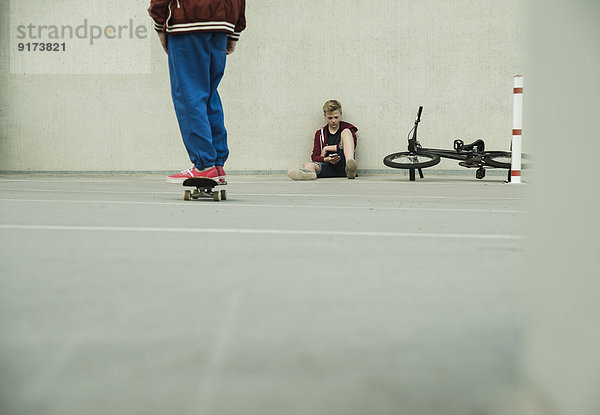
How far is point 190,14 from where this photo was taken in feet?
9.11

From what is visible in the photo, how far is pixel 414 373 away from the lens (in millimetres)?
556

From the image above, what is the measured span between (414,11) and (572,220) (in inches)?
263

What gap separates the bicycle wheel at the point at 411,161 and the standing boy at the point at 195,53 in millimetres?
2929

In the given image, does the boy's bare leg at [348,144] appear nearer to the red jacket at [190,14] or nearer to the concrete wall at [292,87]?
the concrete wall at [292,87]

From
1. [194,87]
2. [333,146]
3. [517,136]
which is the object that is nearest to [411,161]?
[333,146]

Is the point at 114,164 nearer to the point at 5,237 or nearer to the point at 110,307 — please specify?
the point at 5,237

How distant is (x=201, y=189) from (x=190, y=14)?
2.42 feet

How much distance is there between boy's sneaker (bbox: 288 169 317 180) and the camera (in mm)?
5492

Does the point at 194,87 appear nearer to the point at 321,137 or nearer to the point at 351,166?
the point at 351,166

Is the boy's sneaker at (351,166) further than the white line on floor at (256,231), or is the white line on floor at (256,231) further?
the boy's sneaker at (351,166)

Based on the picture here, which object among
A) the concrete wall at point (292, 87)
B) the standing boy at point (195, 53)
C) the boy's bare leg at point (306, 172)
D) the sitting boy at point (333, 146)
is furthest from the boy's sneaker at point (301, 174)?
the standing boy at point (195, 53)

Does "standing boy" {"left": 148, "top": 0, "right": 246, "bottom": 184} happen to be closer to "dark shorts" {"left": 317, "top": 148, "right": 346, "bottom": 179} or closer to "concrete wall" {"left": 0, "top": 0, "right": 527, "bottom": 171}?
"dark shorts" {"left": 317, "top": 148, "right": 346, "bottom": 179}

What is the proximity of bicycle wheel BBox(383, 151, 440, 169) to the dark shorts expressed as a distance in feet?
2.04

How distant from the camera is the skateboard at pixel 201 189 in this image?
2629 millimetres
